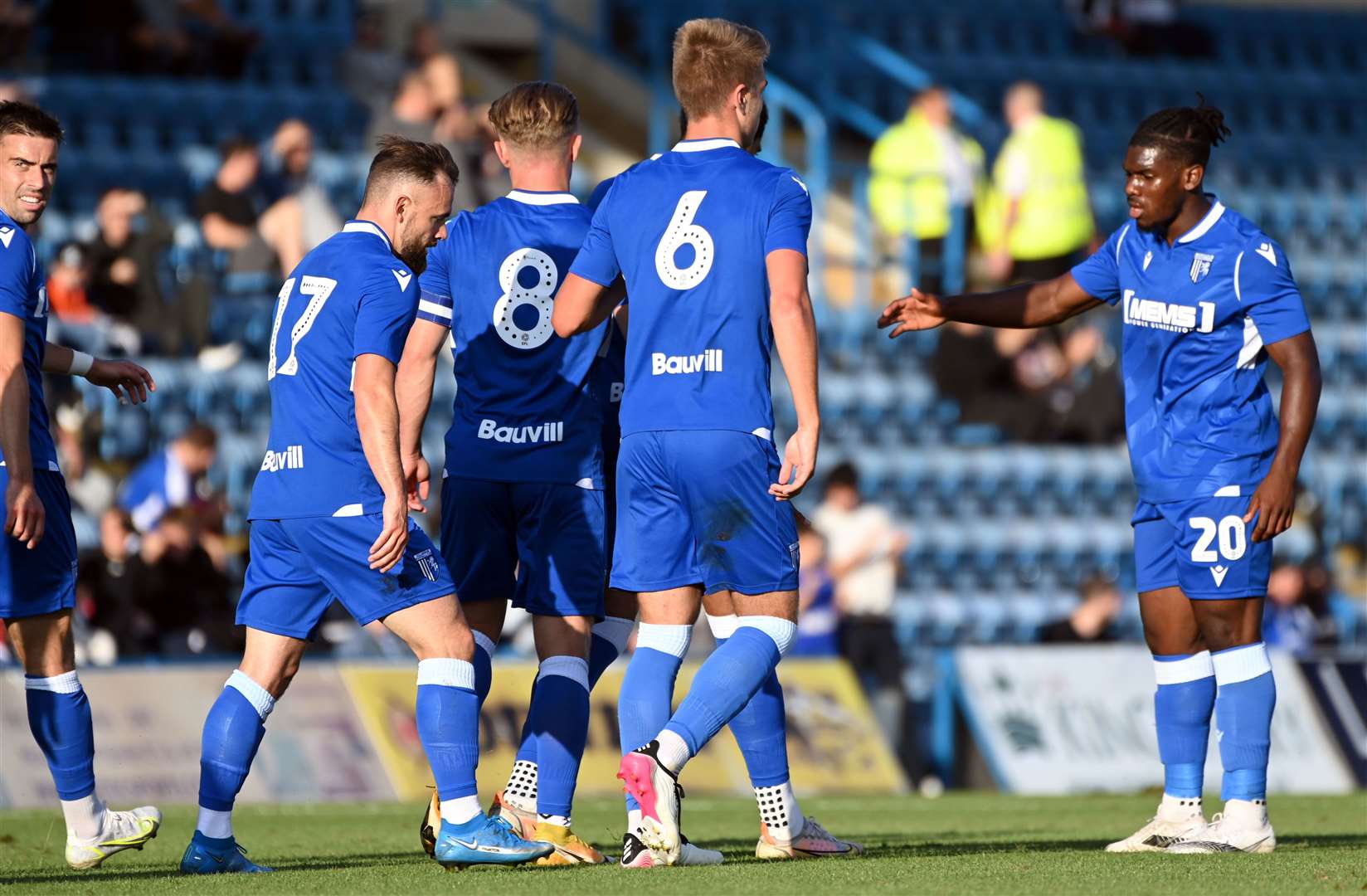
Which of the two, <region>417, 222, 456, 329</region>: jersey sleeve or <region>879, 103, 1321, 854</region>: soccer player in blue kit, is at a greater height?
<region>417, 222, 456, 329</region>: jersey sleeve

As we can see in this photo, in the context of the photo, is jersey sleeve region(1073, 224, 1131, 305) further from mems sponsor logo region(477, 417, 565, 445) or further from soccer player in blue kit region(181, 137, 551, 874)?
soccer player in blue kit region(181, 137, 551, 874)

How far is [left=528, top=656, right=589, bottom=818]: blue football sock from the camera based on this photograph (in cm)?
645

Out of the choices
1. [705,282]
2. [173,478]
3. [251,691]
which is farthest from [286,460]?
[173,478]

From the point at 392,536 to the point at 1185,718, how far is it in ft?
9.03

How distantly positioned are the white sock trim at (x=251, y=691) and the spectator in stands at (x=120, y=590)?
5158 millimetres

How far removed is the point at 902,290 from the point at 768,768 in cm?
1099

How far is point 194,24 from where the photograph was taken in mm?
15539

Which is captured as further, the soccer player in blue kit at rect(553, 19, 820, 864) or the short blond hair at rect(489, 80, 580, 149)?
the short blond hair at rect(489, 80, 580, 149)

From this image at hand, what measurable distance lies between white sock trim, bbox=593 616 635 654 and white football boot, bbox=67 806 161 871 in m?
1.59

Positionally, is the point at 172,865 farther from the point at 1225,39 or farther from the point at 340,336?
the point at 1225,39

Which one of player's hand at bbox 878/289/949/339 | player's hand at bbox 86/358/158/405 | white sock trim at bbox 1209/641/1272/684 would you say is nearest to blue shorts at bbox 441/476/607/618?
player's hand at bbox 86/358/158/405

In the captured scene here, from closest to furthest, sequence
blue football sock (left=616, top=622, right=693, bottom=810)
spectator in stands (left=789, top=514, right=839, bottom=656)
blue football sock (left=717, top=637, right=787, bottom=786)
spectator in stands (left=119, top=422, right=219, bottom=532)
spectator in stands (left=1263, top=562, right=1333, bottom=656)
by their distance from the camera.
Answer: blue football sock (left=616, top=622, right=693, bottom=810)
blue football sock (left=717, top=637, right=787, bottom=786)
spectator in stands (left=119, top=422, right=219, bottom=532)
spectator in stands (left=789, top=514, right=839, bottom=656)
spectator in stands (left=1263, top=562, right=1333, bottom=656)

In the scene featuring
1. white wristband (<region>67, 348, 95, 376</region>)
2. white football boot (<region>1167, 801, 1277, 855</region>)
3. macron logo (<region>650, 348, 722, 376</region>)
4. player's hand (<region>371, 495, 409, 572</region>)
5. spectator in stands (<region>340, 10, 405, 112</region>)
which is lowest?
white football boot (<region>1167, 801, 1277, 855</region>)

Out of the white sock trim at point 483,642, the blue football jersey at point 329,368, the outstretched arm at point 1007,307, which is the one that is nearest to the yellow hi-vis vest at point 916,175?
the outstretched arm at point 1007,307
